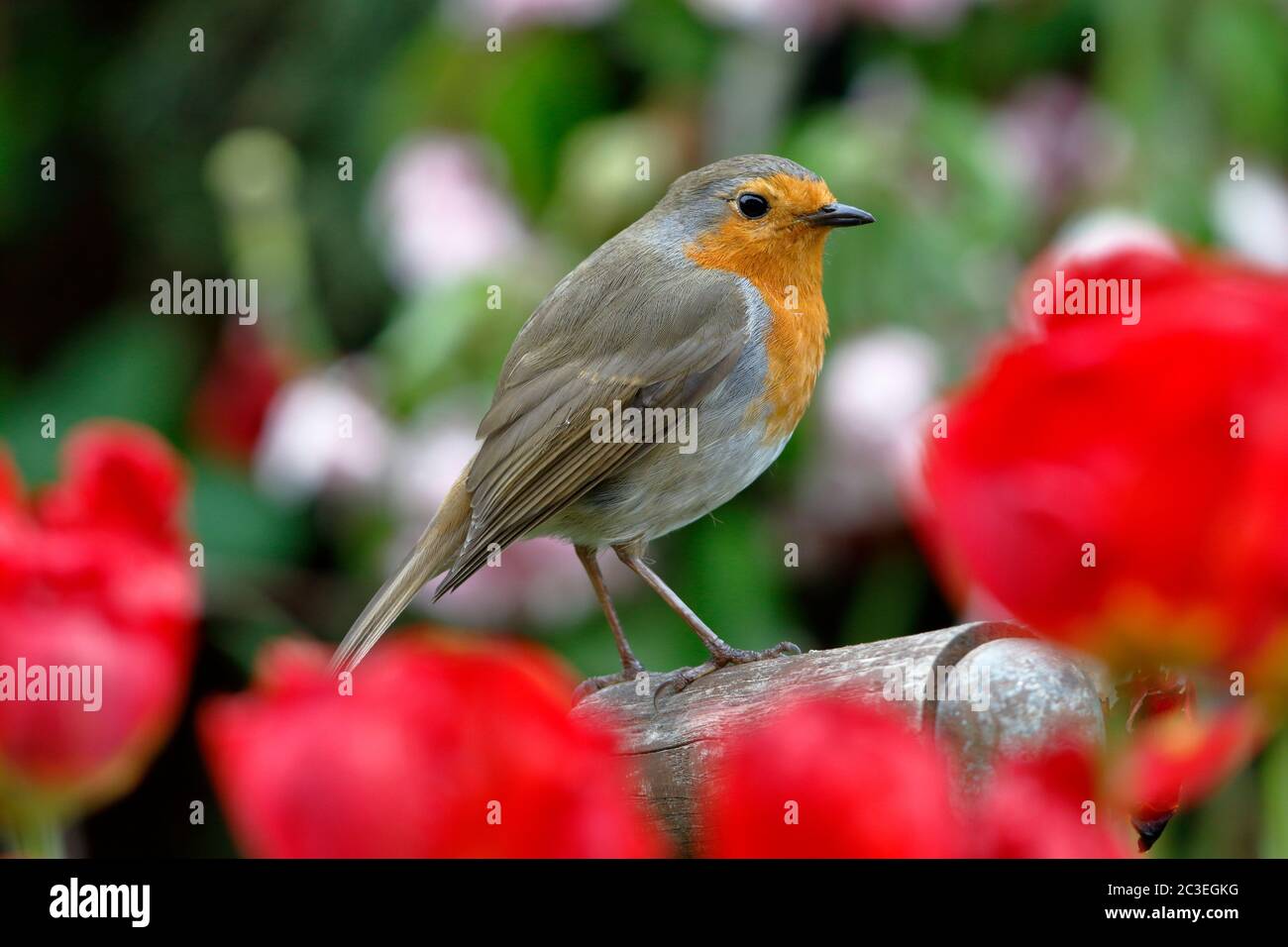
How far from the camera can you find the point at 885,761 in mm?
416

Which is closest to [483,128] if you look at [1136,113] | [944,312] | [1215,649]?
[944,312]

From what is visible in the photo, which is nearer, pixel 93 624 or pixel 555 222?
pixel 93 624

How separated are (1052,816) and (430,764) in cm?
17

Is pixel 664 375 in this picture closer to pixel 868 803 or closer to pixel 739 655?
pixel 739 655

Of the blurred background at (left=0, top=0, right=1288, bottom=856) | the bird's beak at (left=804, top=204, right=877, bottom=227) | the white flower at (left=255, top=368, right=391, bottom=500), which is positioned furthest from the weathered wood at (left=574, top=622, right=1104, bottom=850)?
the white flower at (left=255, top=368, right=391, bottom=500)


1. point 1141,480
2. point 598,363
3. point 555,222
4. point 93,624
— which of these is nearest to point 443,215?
point 555,222

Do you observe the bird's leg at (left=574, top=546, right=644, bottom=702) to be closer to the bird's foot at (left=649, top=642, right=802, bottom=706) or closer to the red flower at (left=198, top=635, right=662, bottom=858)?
the bird's foot at (left=649, top=642, right=802, bottom=706)

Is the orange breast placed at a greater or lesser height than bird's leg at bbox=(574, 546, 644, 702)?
greater

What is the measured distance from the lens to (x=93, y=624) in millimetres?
705

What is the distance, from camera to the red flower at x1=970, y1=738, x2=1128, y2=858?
0.44 metres

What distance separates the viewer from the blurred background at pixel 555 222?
235cm

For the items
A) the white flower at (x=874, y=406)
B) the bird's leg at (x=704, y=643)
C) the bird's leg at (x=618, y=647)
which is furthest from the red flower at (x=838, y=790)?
the white flower at (x=874, y=406)

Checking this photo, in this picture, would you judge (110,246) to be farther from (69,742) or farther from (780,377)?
(69,742)

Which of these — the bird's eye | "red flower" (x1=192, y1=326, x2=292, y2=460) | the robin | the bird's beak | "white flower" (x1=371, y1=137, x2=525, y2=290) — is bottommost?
the robin
